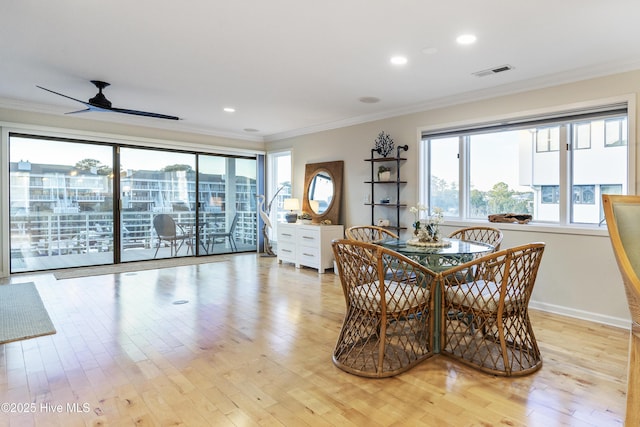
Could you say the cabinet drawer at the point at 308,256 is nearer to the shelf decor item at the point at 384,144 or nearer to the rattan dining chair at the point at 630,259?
the shelf decor item at the point at 384,144

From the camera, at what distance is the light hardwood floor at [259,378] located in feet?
6.49

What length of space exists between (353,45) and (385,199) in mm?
2769

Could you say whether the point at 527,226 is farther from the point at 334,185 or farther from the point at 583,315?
the point at 334,185

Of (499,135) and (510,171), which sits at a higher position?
(499,135)

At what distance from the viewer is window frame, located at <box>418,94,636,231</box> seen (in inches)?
136

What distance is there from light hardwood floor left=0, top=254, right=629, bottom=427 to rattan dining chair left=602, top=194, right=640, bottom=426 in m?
0.45

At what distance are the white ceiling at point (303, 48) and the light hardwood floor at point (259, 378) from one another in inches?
95.6

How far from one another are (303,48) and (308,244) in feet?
11.4

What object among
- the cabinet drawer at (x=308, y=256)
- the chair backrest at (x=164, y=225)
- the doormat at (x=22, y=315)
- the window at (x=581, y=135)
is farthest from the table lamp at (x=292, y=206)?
the window at (x=581, y=135)


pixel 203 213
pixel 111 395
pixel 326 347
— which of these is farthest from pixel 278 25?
pixel 203 213

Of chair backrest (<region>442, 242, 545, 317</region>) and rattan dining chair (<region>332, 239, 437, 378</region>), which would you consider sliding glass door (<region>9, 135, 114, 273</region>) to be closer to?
rattan dining chair (<region>332, 239, 437, 378</region>)

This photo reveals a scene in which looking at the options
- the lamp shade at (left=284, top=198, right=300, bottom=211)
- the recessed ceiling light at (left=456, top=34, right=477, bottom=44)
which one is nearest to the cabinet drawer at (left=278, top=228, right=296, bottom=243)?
the lamp shade at (left=284, top=198, right=300, bottom=211)

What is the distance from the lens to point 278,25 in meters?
2.81

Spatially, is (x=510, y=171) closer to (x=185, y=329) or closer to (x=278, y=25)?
(x=278, y=25)
